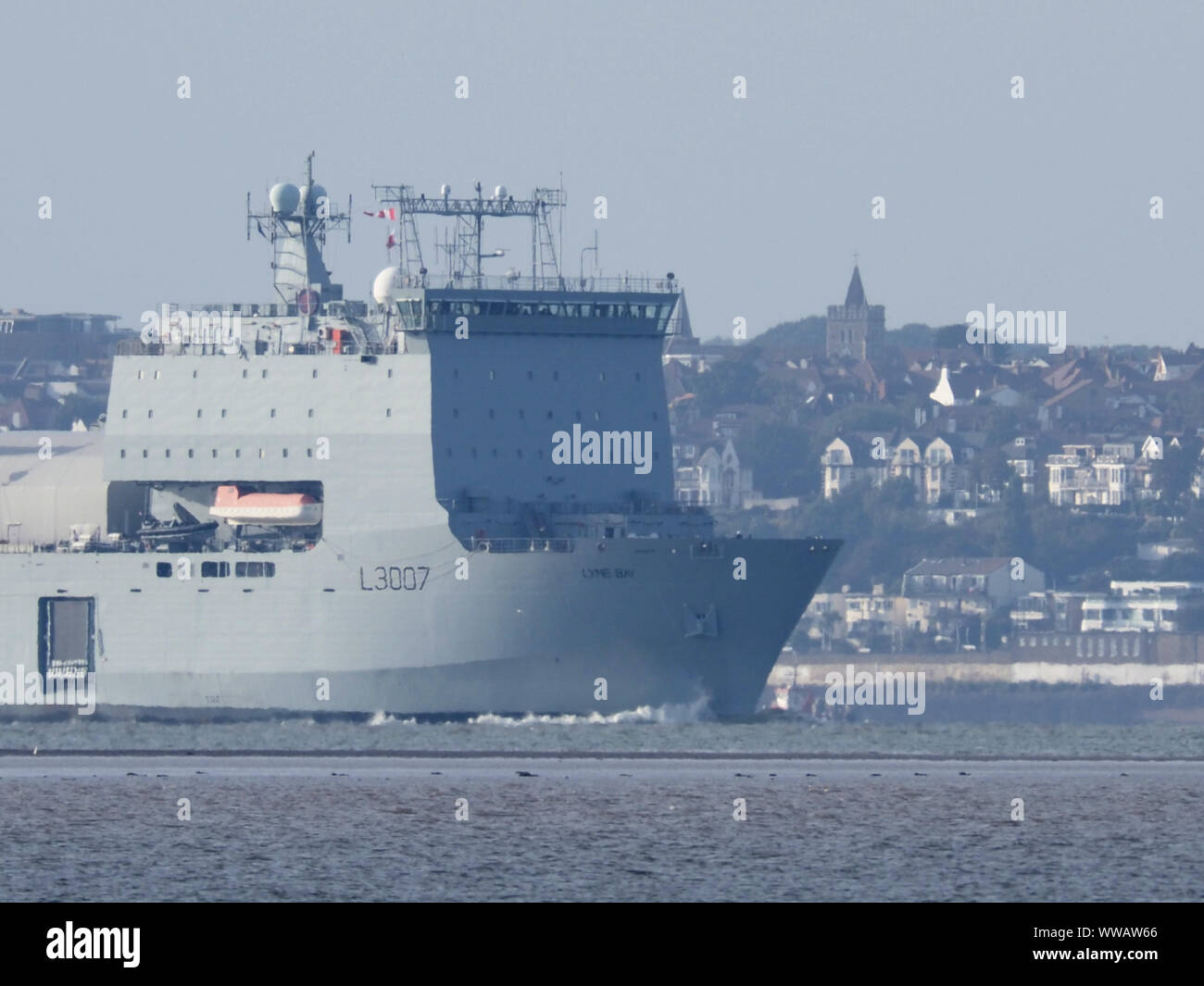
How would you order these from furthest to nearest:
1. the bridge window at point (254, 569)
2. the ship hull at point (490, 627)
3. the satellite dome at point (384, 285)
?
the satellite dome at point (384, 285) → the bridge window at point (254, 569) → the ship hull at point (490, 627)

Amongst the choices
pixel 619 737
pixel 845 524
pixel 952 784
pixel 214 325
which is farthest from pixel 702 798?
pixel 845 524

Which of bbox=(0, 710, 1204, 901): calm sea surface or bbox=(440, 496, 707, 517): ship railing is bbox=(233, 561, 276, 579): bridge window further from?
bbox=(0, 710, 1204, 901): calm sea surface

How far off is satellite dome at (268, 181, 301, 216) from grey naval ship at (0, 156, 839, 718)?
415cm

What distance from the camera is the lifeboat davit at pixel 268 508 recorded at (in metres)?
72.7

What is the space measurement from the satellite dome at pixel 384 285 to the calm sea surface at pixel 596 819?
12.7 metres

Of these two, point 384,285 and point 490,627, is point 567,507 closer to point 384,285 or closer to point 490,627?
point 490,627

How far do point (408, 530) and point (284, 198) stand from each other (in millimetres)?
13335

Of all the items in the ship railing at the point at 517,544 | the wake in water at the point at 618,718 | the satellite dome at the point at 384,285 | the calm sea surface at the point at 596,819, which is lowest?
the calm sea surface at the point at 596,819

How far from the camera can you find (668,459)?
245 feet

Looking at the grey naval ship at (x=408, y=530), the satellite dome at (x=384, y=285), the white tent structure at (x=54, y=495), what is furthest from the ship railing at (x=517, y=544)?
the white tent structure at (x=54, y=495)

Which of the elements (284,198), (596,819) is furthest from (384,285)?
(596,819)

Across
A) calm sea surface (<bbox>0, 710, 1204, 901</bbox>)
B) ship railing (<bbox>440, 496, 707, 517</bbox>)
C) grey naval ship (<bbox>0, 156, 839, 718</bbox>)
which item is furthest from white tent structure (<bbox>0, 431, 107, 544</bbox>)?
calm sea surface (<bbox>0, 710, 1204, 901</bbox>)

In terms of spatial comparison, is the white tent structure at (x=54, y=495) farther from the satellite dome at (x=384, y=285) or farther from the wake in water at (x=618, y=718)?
the wake in water at (x=618, y=718)
